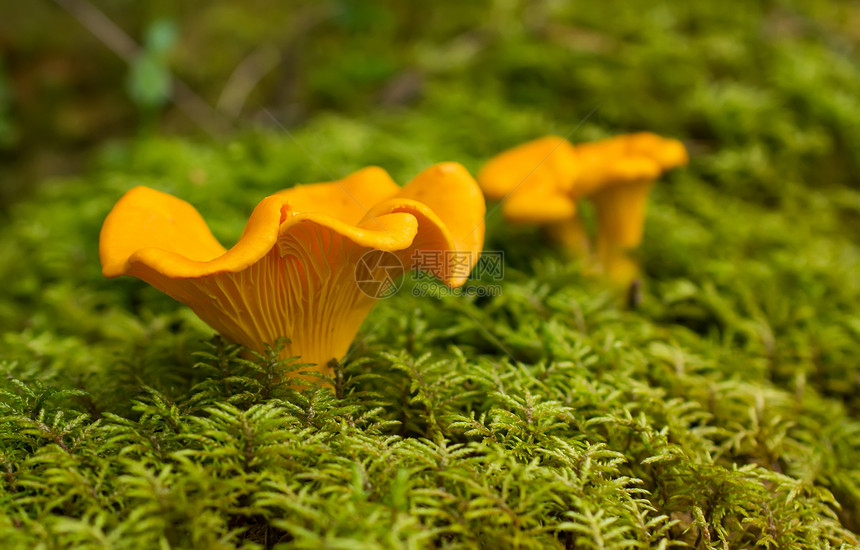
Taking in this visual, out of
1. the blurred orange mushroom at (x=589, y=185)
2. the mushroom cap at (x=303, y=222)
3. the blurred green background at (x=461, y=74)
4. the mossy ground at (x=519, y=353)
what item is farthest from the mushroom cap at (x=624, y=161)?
the blurred green background at (x=461, y=74)

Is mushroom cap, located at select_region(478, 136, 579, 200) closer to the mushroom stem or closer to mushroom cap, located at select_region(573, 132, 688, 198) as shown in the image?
mushroom cap, located at select_region(573, 132, 688, 198)

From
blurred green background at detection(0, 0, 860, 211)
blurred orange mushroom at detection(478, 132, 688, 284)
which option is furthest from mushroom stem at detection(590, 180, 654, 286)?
blurred green background at detection(0, 0, 860, 211)

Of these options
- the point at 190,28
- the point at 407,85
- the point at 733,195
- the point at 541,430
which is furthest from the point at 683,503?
the point at 190,28

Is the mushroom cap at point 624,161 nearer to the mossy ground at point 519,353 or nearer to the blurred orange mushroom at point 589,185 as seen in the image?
the blurred orange mushroom at point 589,185

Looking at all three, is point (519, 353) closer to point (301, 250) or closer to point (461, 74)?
point (301, 250)

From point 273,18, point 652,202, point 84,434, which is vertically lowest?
point 652,202

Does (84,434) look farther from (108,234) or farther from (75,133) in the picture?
(75,133)
